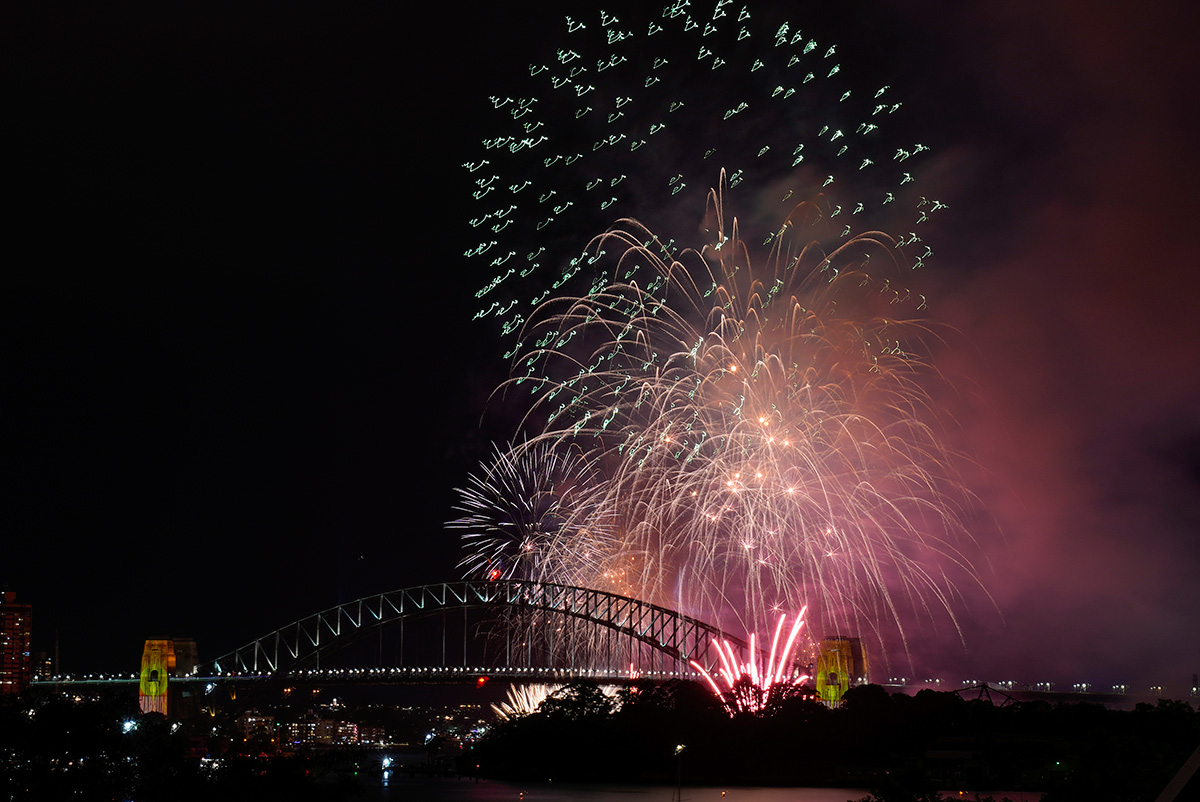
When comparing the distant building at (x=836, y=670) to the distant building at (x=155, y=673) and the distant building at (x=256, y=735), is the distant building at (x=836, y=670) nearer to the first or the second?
the distant building at (x=256, y=735)

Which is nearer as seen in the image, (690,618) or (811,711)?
(811,711)

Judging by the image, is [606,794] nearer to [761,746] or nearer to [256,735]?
[761,746]

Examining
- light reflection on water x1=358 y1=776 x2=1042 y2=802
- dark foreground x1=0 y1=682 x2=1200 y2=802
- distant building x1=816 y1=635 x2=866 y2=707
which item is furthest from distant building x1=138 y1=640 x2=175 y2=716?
distant building x1=816 y1=635 x2=866 y2=707

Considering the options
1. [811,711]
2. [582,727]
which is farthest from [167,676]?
[811,711]

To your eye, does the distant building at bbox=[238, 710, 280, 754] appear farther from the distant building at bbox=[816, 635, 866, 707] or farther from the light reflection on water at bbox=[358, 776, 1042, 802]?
the distant building at bbox=[816, 635, 866, 707]

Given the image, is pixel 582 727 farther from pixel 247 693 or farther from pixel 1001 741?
pixel 247 693

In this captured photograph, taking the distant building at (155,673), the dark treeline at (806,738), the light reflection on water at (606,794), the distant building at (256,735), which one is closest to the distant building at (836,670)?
the dark treeline at (806,738)
